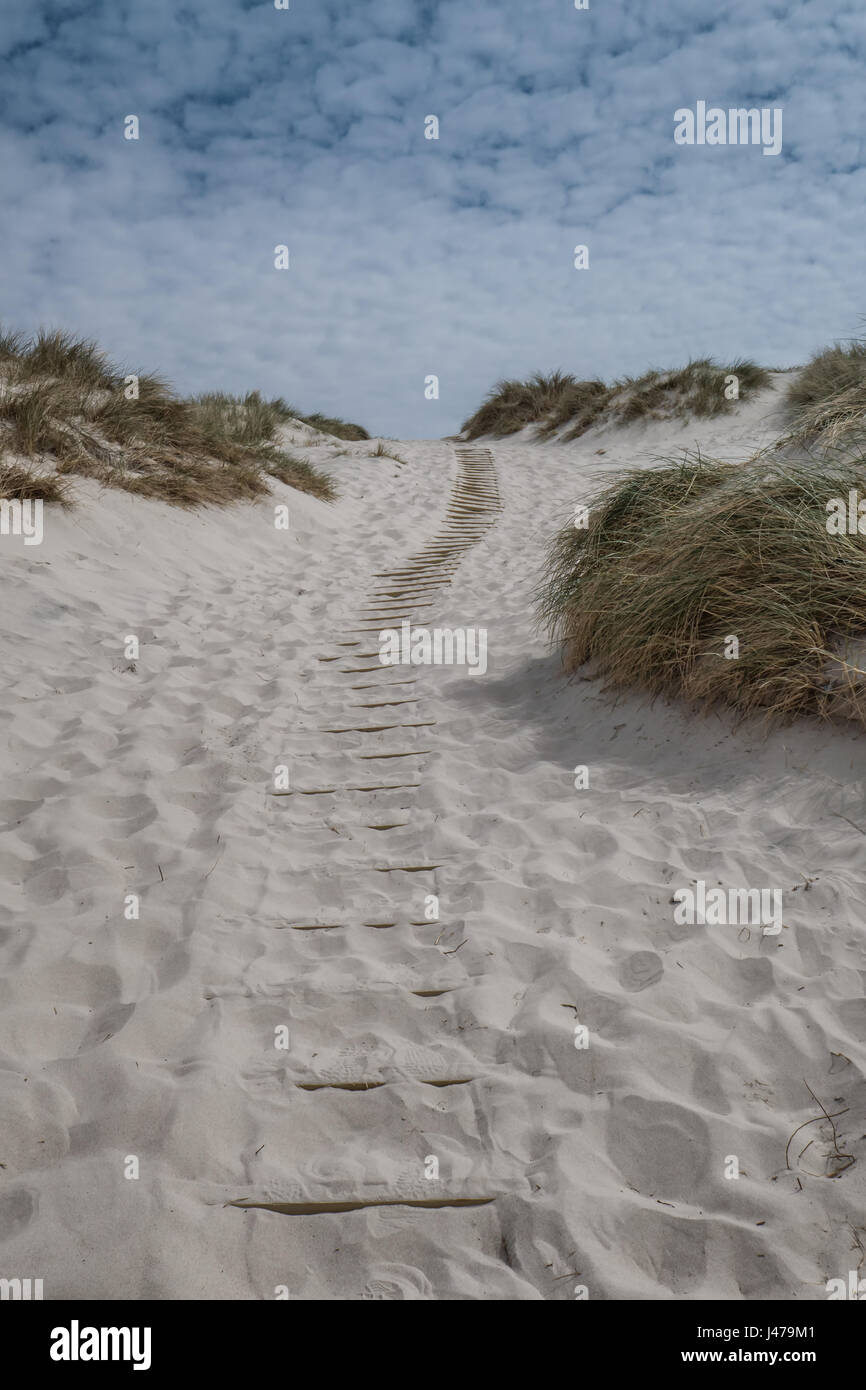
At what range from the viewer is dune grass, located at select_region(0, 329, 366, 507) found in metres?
7.10

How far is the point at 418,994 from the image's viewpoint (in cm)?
254

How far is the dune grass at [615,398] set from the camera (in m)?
17.3

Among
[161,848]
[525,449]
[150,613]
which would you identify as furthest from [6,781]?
[525,449]

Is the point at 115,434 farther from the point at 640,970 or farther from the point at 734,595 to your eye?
the point at 640,970

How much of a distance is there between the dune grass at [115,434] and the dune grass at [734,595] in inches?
174

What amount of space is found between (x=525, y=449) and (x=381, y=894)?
17242mm

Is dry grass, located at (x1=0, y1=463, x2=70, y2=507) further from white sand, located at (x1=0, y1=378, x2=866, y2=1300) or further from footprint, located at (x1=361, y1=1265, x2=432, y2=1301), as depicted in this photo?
footprint, located at (x1=361, y1=1265, x2=432, y2=1301)

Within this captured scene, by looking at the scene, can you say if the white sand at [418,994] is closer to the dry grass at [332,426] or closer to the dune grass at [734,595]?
the dune grass at [734,595]

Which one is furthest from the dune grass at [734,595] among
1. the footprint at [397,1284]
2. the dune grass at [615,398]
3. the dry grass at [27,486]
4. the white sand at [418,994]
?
the dune grass at [615,398]

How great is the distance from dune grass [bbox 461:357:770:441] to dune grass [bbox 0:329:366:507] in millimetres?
10157

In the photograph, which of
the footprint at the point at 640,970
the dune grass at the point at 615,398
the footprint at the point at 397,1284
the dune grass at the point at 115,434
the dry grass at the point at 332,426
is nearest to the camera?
the footprint at the point at 397,1284

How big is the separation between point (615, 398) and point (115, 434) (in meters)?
13.8

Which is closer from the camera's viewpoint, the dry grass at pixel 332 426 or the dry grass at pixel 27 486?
the dry grass at pixel 27 486
